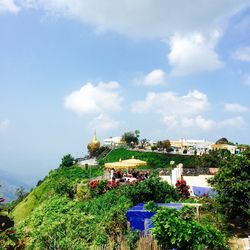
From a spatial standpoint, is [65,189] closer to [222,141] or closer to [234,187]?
[234,187]

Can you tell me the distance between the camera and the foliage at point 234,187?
520 inches

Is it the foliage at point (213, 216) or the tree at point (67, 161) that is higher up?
the tree at point (67, 161)

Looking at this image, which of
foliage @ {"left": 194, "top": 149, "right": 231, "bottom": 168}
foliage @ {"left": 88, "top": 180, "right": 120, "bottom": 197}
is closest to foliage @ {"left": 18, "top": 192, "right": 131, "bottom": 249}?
foliage @ {"left": 88, "top": 180, "right": 120, "bottom": 197}

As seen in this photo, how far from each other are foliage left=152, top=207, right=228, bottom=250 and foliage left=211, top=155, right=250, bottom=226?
362 cm

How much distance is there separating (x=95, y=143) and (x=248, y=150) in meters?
46.8

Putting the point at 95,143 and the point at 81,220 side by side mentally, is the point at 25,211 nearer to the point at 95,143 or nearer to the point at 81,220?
the point at 81,220

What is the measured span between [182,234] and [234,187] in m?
4.50

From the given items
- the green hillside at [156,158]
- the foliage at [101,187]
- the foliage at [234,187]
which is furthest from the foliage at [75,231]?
the green hillside at [156,158]

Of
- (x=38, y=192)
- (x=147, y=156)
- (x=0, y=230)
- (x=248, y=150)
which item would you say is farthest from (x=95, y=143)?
(x=0, y=230)

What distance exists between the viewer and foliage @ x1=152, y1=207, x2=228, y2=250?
30.7 feet

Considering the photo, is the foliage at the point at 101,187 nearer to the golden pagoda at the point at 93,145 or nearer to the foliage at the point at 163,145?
the foliage at the point at 163,145

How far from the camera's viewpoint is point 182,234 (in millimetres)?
9305

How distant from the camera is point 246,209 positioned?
13.1m

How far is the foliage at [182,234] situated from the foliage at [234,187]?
3623mm
